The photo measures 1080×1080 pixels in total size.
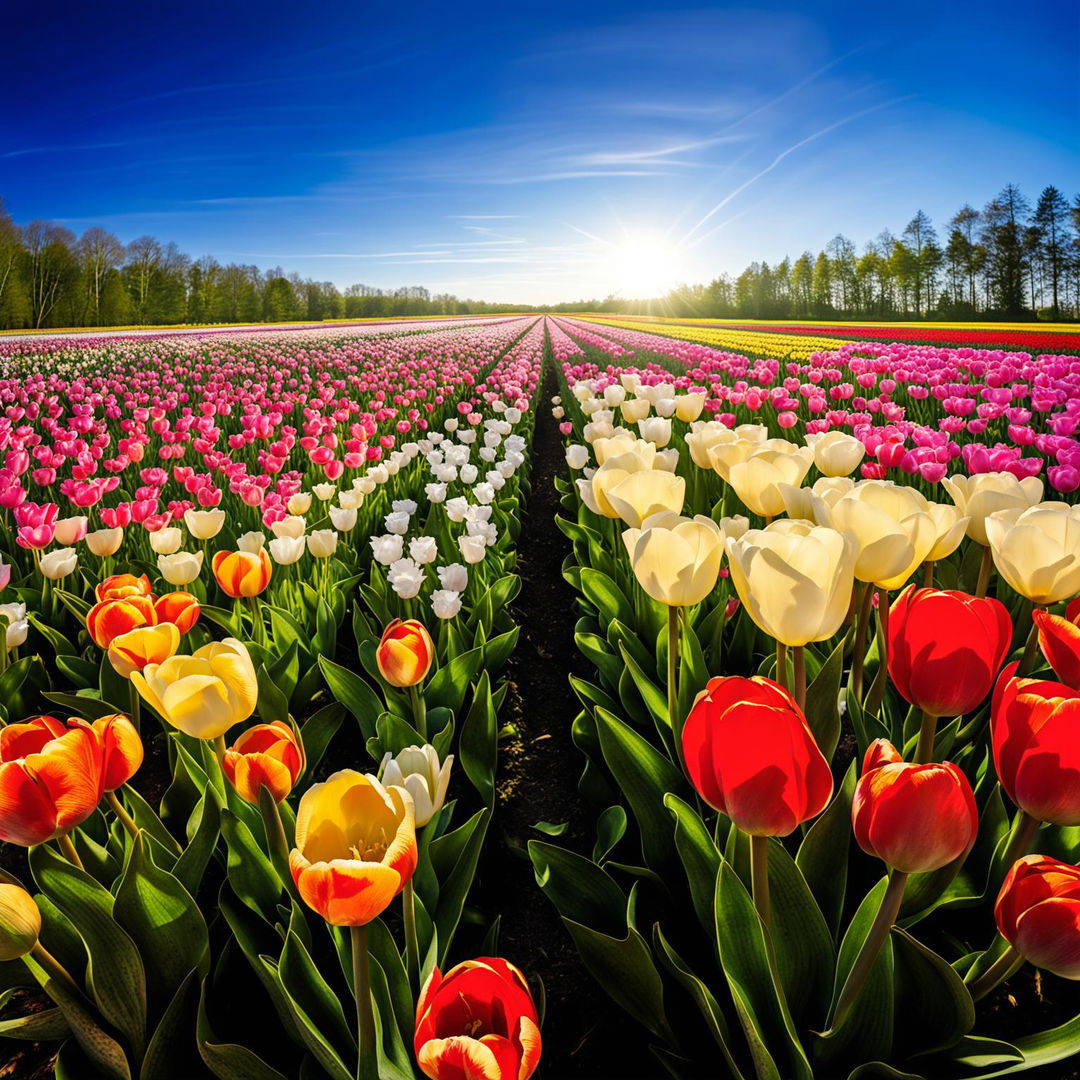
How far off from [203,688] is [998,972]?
4.63 feet

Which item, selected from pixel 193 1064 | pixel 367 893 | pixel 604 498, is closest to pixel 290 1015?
pixel 193 1064

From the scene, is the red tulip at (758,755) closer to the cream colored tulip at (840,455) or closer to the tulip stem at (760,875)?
the tulip stem at (760,875)

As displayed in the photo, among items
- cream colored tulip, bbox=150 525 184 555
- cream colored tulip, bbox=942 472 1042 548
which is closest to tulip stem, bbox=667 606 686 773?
cream colored tulip, bbox=942 472 1042 548

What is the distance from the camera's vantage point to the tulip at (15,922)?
0.99 metres

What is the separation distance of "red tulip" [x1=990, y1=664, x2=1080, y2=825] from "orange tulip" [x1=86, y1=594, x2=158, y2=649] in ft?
5.55

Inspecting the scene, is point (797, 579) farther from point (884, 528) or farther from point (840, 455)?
point (840, 455)

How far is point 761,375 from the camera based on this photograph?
7.66 metres

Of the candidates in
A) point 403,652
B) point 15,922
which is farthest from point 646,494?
point 15,922

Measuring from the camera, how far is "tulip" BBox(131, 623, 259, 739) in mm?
1255

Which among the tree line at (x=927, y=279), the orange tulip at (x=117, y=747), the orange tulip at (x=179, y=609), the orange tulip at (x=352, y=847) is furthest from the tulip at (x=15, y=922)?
the tree line at (x=927, y=279)

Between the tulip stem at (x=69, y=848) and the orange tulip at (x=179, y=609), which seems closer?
the tulip stem at (x=69, y=848)

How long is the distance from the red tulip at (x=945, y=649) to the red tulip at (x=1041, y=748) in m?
0.11

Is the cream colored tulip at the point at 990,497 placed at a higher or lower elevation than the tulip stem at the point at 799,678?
higher

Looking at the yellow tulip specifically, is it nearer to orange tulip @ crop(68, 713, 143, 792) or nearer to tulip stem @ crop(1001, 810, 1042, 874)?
orange tulip @ crop(68, 713, 143, 792)
